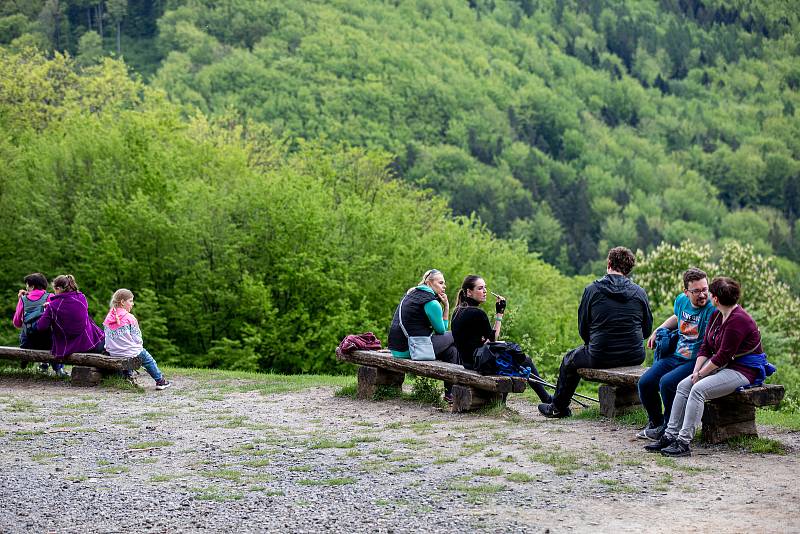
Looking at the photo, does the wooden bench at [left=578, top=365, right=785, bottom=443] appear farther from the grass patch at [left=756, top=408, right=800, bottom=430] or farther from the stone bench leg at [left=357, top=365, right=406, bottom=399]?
the stone bench leg at [left=357, top=365, right=406, bottom=399]

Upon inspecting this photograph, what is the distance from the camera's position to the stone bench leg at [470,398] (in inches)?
476

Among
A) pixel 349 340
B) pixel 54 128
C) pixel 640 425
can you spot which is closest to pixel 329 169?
pixel 54 128

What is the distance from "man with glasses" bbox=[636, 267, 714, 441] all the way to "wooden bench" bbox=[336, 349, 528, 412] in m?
1.70

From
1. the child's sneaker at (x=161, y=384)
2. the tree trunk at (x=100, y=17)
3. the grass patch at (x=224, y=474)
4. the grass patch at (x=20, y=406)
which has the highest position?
the tree trunk at (x=100, y=17)

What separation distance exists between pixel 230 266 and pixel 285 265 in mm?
1693

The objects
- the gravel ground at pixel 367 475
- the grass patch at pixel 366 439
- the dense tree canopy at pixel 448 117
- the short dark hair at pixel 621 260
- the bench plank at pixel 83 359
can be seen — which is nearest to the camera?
the gravel ground at pixel 367 475

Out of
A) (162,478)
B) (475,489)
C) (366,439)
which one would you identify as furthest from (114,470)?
(475,489)

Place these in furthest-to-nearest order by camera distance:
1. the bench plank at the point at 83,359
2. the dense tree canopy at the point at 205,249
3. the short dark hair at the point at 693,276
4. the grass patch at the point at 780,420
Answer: the dense tree canopy at the point at 205,249, the bench plank at the point at 83,359, the grass patch at the point at 780,420, the short dark hair at the point at 693,276

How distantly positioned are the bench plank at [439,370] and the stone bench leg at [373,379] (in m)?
0.10

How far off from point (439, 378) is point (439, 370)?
15 centimetres

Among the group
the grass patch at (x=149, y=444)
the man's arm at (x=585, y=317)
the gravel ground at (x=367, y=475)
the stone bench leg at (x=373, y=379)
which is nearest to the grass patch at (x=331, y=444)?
the gravel ground at (x=367, y=475)

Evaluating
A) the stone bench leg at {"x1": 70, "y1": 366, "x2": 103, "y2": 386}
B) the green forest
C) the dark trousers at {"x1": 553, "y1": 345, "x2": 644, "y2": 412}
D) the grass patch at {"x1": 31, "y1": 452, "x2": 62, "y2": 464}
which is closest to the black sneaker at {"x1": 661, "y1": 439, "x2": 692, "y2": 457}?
the dark trousers at {"x1": 553, "y1": 345, "x2": 644, "y2": 412}

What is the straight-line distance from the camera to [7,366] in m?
17.6

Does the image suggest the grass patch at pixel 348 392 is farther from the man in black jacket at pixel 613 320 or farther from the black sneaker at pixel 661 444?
the black sneaker at pixel 661 444
